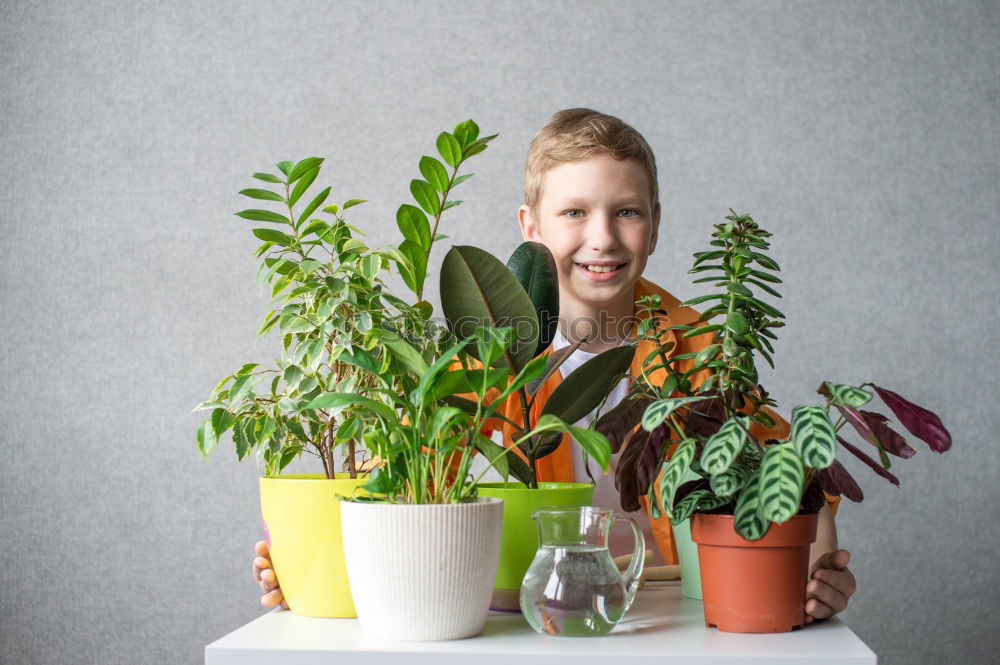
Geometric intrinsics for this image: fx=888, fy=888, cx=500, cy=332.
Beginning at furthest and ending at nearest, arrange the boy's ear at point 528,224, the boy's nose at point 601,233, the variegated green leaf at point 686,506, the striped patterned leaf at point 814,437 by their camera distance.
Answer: the boy's ear at point 528,224
the boy's nose at point 601,233
the variegated green leaf at point 686,506
the striped patterned leaf at point 814,437

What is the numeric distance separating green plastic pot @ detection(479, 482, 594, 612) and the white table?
0.18ft

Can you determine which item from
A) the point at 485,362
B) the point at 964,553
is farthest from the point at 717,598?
the point at 964,553

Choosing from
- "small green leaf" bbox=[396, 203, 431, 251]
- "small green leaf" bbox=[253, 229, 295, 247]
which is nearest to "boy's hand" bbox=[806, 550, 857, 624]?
"small green leaf" bbox=[396, 203, 431, 251]

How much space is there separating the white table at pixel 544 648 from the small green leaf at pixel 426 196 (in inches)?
16.7

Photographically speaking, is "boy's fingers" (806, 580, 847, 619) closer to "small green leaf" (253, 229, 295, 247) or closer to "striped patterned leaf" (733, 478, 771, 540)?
"striped patterned leaf" (733, 478, 771, 540)

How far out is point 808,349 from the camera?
258cm

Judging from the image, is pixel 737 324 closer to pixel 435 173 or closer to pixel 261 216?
pixel 435 173

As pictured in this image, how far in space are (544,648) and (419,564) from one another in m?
0.13

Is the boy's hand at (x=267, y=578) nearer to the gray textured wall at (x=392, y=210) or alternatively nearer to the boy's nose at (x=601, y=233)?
the boy's nose at (x=601, y=233)

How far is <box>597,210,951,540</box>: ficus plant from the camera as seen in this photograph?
2.42ft

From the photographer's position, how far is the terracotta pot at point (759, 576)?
2.63ft

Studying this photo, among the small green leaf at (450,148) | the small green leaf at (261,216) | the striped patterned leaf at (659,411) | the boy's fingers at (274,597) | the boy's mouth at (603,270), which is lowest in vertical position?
the boy's fingers at (274,597)

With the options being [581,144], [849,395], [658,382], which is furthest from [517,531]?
[581,144]

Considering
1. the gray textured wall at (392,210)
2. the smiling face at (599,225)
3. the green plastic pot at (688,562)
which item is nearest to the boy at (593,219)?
the smiling face at (599,225)
